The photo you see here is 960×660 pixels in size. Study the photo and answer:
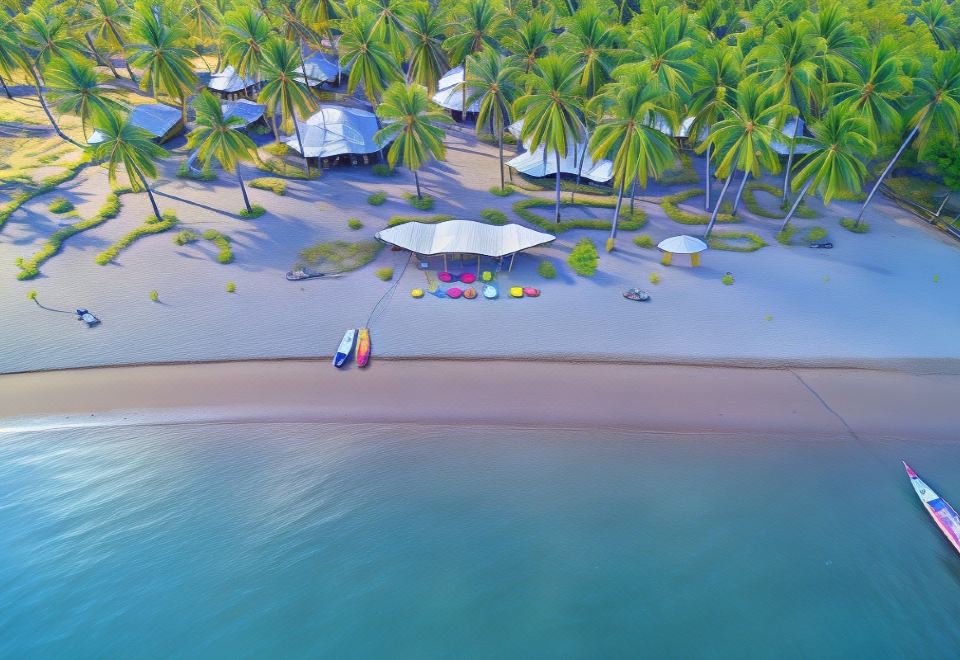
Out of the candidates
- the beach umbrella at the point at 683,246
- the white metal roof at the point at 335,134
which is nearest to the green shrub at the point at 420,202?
the white metal roof at the point at 335,134

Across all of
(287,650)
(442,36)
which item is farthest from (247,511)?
(442,36)

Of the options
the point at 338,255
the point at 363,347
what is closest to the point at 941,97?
the point at 363,347

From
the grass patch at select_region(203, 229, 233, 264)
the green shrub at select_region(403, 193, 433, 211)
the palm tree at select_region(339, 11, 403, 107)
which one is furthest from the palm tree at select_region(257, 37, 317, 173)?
the grass patch at select_region(203, 229, 233, 264)

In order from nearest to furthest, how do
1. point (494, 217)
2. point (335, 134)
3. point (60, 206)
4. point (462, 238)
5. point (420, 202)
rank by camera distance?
point (462, 238)
point (60, 206)
point (494, 217)
point (420, 202)
point (335, 134)

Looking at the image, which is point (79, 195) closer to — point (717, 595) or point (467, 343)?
point (467, 343)

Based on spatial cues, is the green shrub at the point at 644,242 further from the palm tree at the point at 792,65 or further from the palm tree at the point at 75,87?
the palm tree at the point at 75,87

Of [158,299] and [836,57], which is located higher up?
[836,57]

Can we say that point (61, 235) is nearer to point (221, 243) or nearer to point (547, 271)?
point (221, 243)
